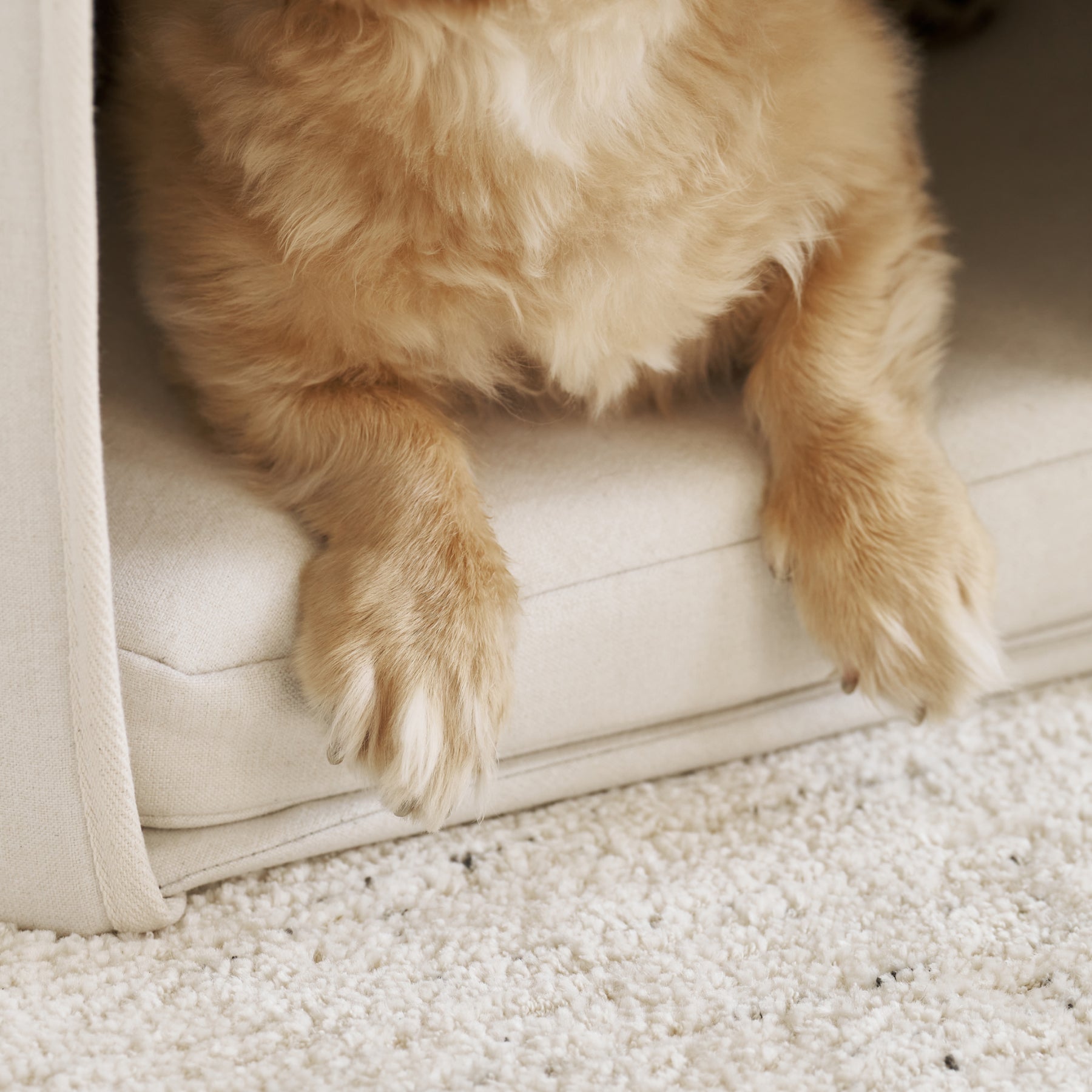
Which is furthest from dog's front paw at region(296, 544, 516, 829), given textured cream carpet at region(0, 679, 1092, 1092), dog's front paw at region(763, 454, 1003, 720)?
dog's front paw at region(763, 454, 1003, 720)

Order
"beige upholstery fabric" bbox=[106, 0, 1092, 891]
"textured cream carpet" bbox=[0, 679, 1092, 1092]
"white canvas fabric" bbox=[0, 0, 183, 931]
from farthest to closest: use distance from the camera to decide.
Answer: "beige upholstery fabric" bbox=[106, 0, 1092, 891] < "textured cream carpet" bbox=[0, 679, 1092, 1092] < "white canvas fabric" bbox=[0, 0, 183, 931]

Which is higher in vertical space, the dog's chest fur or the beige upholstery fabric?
the dog's chest fur

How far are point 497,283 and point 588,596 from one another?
32cm

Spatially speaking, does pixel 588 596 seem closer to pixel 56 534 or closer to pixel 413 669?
pixel 413 669

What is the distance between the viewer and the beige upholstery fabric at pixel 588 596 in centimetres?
115

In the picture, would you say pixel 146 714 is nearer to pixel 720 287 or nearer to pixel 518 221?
pixel 518 221

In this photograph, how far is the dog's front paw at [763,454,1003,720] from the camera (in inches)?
48.3

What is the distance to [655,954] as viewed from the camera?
3.75ft

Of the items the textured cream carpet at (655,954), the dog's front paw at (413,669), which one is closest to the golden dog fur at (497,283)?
the dog's front paw at (413,669)

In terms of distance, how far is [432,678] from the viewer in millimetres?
1124

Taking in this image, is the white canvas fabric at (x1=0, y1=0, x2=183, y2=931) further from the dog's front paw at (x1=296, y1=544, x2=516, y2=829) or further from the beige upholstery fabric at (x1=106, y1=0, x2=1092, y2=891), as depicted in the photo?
the dog's front paw at (x1=296, y1=544, x2=516, y2=829)

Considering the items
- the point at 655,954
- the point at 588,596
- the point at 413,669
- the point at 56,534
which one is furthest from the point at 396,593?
the point at 655,954

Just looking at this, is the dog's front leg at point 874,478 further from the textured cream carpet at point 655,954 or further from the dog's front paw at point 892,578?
the textured cream carpet at point 655,954

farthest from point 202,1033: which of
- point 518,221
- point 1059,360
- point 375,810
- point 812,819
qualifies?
point 1059,360
